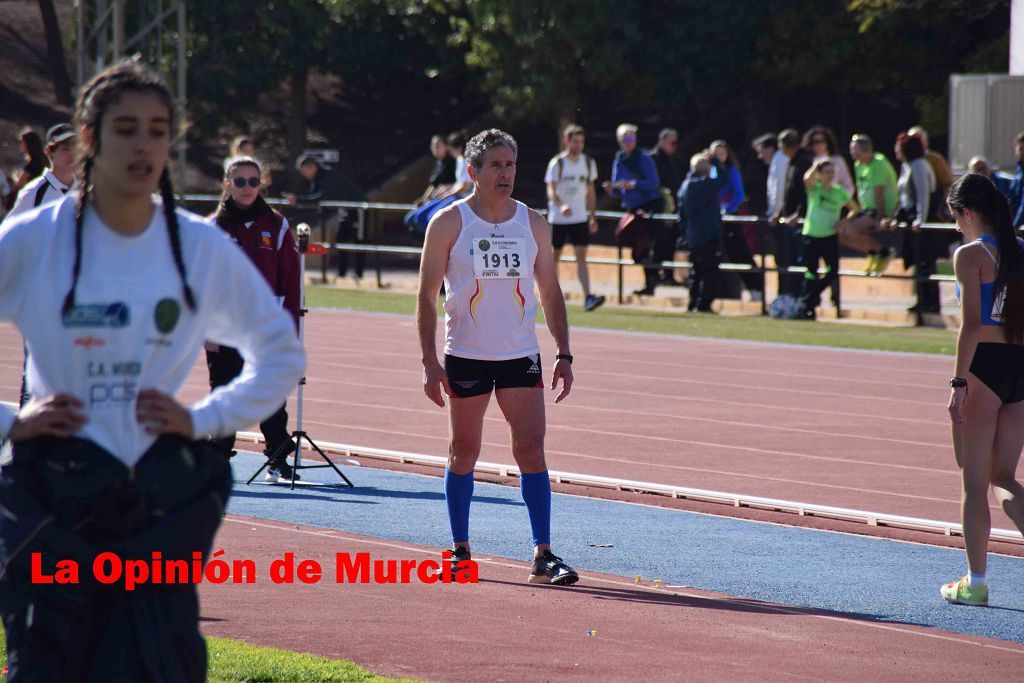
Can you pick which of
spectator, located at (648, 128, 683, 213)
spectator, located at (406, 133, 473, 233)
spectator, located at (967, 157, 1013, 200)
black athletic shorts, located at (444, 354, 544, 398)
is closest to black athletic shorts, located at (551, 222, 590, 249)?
spectator, located at (406, 133, 473, 233)

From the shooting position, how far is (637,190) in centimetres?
2220

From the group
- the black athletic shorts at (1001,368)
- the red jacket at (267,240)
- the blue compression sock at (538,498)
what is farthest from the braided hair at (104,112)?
the red jacket at (267,240)

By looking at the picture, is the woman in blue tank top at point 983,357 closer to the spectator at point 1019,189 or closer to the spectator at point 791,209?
the spectator at point 1019,189

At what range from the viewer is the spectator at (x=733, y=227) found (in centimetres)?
2192

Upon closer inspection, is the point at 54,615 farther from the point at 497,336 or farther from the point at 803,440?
the point at 803,440

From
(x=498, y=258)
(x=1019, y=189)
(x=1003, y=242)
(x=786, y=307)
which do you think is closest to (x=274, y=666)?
(x=498, y=258)

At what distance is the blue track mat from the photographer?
24.6 feet

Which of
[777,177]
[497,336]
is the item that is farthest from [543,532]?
[777,177]

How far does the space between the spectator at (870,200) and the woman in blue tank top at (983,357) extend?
12.1 metres

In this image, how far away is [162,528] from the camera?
3592 millimetres

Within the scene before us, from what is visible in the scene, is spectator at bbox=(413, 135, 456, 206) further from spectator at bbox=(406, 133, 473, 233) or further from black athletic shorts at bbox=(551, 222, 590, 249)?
black athletic shorts at bbox=(551, 222, 590, 249)

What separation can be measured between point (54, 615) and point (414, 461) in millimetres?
7646

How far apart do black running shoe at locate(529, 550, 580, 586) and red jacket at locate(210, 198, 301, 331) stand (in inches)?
110

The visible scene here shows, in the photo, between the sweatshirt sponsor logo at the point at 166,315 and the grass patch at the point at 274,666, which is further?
the grass patch at the point at 274,666
